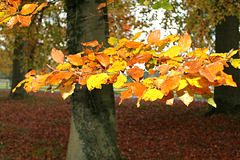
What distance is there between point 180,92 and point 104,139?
3670mm

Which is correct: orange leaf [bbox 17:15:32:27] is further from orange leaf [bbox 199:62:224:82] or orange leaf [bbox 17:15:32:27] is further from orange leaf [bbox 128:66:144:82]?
orange leaf [bbox 199:62:224:82]

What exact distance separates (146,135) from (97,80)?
7054 millimetres

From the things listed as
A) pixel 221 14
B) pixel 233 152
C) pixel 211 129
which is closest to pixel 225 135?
pixel 211 129

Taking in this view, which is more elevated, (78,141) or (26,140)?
(78,141)

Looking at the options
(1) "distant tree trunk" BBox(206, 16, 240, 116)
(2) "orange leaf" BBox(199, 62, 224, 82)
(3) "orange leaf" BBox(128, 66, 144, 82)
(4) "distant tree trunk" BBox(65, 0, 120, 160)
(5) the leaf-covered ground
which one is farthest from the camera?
(1) "distant tree trunk" BBox(206, 16, 240, 116)

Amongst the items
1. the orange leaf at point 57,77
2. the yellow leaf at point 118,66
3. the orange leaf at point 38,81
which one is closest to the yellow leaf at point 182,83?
the yellow leaf at point 118,66

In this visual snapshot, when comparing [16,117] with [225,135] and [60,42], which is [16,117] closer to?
[60,42]

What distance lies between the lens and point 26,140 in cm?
758

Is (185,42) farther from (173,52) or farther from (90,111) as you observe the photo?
(90,111)

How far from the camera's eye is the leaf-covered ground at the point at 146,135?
20.6 ft

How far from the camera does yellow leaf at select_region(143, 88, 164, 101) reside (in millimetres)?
1103

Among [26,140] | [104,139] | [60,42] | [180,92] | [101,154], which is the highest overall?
[60,42]

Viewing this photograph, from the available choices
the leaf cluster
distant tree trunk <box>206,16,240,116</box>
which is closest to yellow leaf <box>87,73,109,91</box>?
the leaf cluster

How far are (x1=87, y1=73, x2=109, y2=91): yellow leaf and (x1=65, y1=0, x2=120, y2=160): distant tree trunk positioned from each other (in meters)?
3.22
